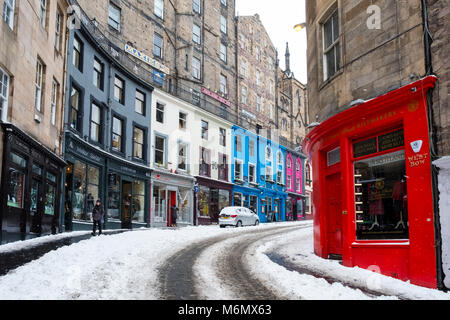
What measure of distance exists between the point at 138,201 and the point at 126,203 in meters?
1.24

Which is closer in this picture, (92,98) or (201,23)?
(92,98)

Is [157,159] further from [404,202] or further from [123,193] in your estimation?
[404,202]

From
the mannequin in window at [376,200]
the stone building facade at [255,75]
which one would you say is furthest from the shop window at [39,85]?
the stone building facade at [255,75]

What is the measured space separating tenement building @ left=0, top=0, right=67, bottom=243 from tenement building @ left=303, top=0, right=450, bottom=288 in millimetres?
9245

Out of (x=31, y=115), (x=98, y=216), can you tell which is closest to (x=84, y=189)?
(x=98, y=216)

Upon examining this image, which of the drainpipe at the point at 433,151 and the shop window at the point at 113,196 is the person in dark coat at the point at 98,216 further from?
the drainpipe at the point at 433,151

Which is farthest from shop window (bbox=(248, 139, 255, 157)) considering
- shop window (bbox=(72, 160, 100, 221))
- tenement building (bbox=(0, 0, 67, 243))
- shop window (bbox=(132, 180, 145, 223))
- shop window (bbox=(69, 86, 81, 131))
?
tenement building (bbox=(0, 0, 67, 243))

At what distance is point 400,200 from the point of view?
376 inches

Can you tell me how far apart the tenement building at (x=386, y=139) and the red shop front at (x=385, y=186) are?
22mm

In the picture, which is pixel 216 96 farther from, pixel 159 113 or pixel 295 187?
pixel 295 187

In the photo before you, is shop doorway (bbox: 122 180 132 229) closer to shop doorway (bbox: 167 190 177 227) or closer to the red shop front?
shop doorway (bbox: 167 190 177 227)

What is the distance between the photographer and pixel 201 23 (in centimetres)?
3697
